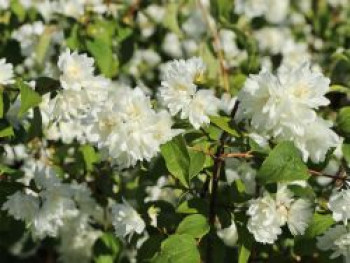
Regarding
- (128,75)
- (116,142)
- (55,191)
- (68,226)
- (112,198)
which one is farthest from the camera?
(128,75)

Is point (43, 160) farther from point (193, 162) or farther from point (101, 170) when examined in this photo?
point (193, 162)

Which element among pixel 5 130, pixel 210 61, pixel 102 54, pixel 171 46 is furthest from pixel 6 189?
pixel 171 46

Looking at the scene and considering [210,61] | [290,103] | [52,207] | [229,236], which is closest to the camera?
[290,103]

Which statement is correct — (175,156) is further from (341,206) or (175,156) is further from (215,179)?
(341,206)

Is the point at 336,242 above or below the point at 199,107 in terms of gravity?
below

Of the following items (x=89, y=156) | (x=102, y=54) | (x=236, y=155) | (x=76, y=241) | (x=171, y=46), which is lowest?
(x=76, y=241)

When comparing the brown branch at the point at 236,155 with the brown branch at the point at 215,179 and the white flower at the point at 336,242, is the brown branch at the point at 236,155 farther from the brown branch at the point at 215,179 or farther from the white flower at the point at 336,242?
the white flower at the point at 336,242

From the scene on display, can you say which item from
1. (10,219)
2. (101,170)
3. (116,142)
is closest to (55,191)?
(10,219)

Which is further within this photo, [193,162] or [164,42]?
[164,42]

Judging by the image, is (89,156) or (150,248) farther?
(89,156)
